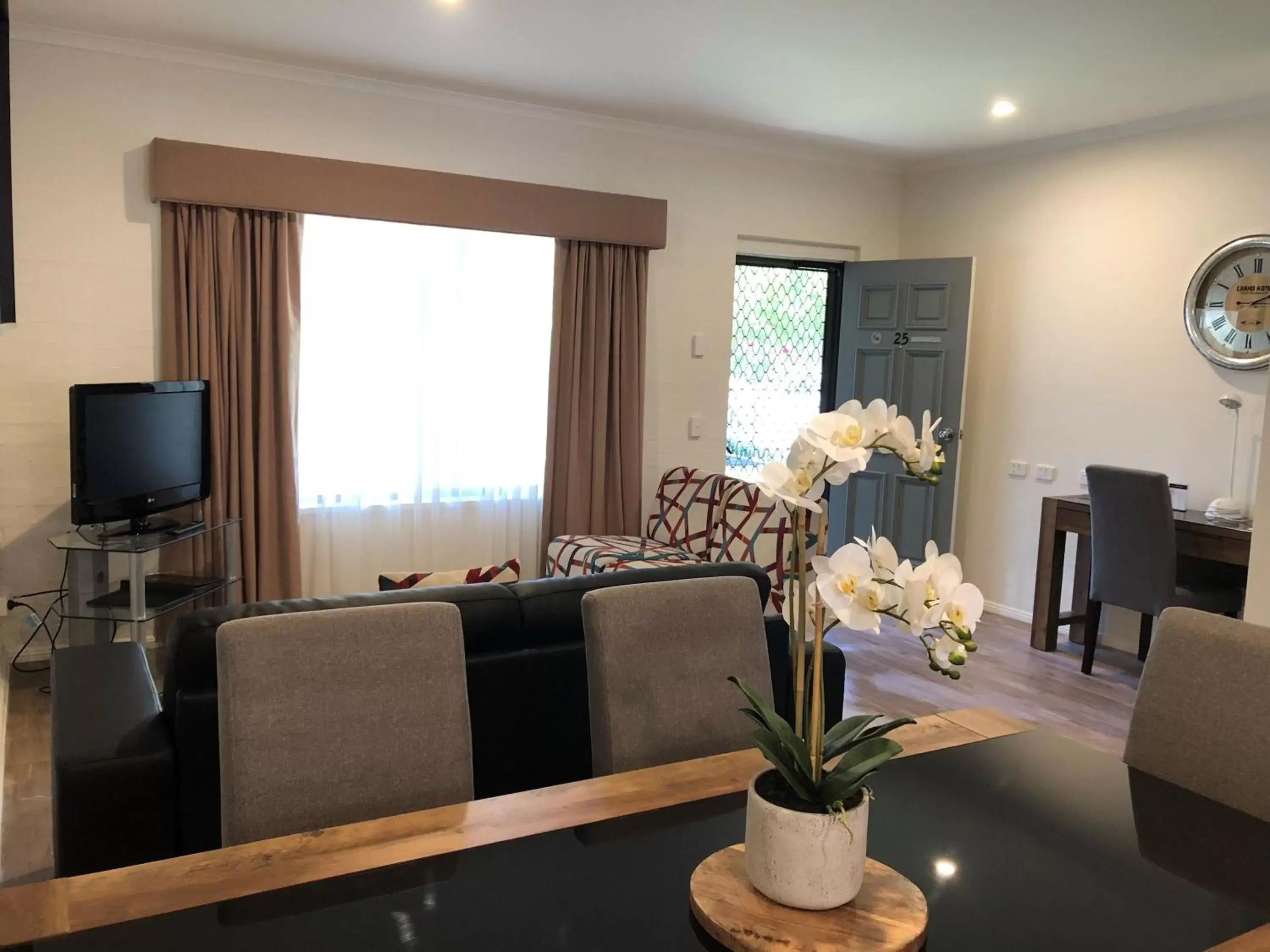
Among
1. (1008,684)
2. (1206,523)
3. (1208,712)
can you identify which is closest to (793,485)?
(1208,712)

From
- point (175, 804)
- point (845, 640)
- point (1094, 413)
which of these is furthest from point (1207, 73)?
point (175, 804)

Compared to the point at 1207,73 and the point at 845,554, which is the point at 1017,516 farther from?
the point at 845,554

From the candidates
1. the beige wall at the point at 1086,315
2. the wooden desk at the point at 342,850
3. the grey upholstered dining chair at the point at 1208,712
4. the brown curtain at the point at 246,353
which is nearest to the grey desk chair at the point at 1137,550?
the beige wall at the point at 1086,315

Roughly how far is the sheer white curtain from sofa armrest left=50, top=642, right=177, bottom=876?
102 inches

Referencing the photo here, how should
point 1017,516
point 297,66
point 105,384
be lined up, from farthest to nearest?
point 1017,516, point 297,66, point 105,384

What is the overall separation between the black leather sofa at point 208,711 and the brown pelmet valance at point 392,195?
7.64 feet

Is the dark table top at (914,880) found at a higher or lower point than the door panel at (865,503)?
higher

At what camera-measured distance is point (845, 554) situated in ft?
3.69

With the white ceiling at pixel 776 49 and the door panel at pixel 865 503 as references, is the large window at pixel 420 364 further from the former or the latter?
the door panel at pixel 865 503

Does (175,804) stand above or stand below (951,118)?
below

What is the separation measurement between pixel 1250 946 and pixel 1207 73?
3.89 m

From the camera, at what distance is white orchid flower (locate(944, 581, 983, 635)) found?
1104 mm

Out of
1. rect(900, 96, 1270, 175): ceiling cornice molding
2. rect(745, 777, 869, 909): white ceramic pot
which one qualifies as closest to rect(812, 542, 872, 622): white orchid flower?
rect(745, 777, 869, 909): white ceramic pot

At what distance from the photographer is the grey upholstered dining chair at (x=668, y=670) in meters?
1.71
